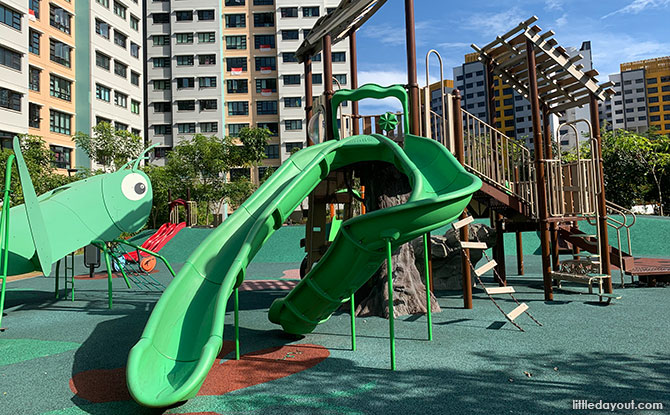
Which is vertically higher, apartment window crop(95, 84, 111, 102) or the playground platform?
apartment window crop(95, 84, 111, 102)

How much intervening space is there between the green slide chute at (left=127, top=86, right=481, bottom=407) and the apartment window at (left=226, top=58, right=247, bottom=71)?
160 ft

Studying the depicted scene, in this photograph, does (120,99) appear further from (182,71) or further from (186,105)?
(182,71)

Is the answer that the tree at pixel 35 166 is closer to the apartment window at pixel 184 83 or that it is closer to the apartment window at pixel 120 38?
the apartment window at pixel 120 38

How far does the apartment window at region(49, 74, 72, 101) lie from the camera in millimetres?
34500

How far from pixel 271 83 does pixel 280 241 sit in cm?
3277

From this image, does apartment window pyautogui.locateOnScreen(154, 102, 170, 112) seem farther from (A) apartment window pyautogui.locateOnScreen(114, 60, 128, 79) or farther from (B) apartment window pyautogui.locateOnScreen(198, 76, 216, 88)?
(A) apartment window pyautogui.locateOnScreen(114, 60, 128, 79)

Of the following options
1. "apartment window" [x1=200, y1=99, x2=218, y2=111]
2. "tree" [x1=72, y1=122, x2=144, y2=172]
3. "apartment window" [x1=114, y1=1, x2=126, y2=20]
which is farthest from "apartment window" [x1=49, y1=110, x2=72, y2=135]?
"apartment window" [x1=200, y1=99, x2=218, y2=111]

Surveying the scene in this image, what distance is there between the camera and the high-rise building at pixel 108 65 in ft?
124

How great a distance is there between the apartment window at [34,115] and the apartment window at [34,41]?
413 cm

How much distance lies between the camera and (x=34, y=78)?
108 feet

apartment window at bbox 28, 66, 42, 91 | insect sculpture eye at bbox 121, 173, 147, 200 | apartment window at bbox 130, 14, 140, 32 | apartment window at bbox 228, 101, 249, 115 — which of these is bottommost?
insect sculpture eye at bbox 121, 173, 147, 200

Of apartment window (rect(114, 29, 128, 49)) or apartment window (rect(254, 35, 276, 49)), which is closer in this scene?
apartment window (rect(114, 29, 128, 49))

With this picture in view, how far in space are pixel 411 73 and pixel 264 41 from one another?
4896 cm

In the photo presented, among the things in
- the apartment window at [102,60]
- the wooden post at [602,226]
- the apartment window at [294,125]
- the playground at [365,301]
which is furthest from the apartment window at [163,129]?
the wooden post at [602,226]
